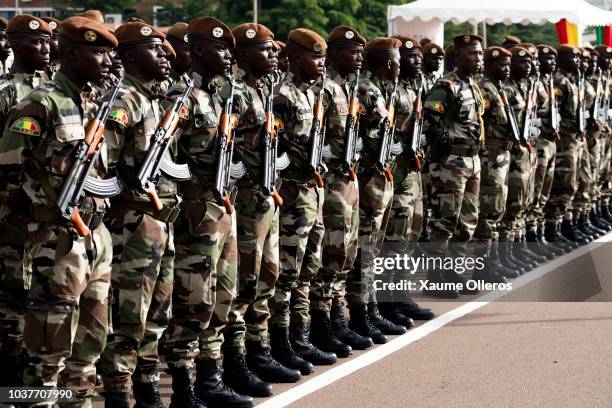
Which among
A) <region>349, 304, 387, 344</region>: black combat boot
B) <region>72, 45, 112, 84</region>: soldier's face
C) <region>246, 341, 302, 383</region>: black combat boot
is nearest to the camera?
<region>72, 45, 112, 84</region>: soldier's face

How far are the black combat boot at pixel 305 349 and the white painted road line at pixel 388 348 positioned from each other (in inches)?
4.2

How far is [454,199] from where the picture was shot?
420 inches

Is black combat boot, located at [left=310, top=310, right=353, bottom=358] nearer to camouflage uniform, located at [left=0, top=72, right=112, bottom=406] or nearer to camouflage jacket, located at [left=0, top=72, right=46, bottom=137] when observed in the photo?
camouflage jacket, located at [left=0, top=72, right=46, bottom=137]

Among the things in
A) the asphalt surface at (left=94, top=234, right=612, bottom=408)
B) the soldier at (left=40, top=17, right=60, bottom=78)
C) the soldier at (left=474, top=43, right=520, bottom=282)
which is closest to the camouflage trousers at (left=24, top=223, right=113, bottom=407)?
the asphalt surface at (left=94, top=234, right=612, bottom=408)

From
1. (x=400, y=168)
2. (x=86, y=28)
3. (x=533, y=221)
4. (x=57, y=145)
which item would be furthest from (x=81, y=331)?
(x=533, y=221)

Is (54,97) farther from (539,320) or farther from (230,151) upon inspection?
(539,320)

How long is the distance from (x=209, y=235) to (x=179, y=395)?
0.86 meters

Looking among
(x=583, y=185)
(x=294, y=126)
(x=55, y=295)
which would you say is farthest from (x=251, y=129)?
(x=583, y=185)

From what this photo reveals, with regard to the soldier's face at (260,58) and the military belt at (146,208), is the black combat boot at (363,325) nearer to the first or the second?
the soldier's face at (260,58)

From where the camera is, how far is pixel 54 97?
5.43 meters

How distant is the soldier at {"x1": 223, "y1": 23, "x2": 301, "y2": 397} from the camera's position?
23.3 feet

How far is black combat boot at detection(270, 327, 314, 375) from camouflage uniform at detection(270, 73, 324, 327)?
5cm

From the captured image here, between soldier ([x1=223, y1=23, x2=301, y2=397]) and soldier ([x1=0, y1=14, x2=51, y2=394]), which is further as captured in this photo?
soldier ([x1=223, y1=23, x2=301, y2=397])

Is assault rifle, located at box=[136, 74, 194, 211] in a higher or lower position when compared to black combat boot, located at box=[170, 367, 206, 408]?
higher
